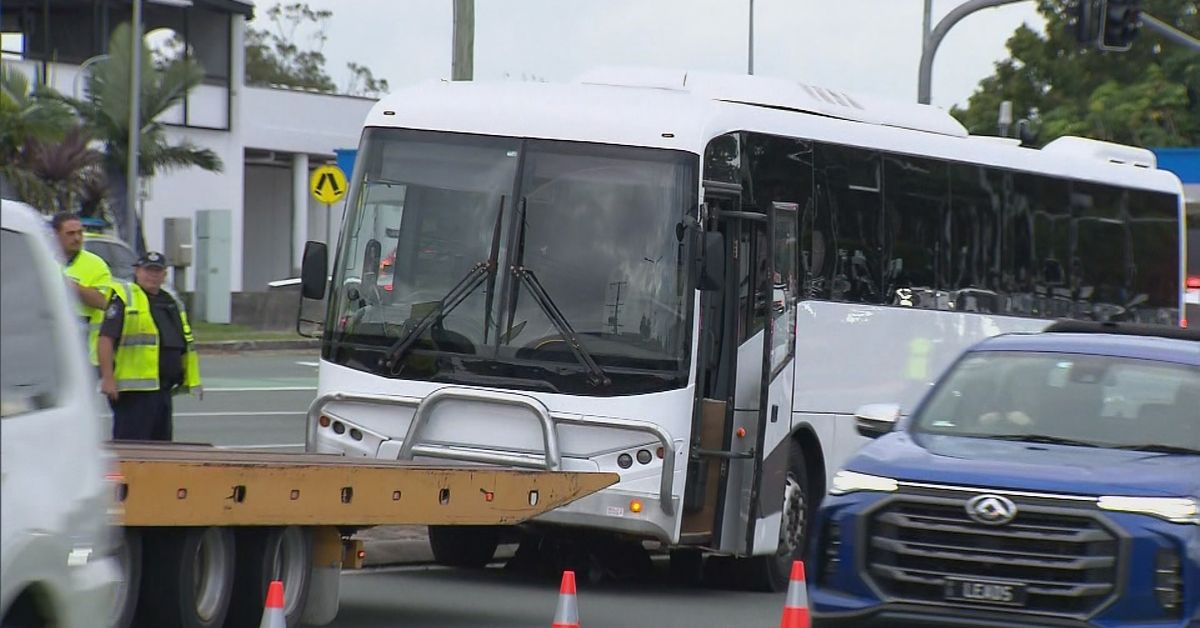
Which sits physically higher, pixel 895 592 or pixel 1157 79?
pixel 1157 79

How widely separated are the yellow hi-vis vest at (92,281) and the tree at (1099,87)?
160ft

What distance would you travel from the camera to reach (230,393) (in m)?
27.8

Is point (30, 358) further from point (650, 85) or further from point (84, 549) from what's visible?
point (650, 85)

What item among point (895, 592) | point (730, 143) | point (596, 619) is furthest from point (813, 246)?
point (895, 592)

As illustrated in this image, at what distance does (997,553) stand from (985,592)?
170mm

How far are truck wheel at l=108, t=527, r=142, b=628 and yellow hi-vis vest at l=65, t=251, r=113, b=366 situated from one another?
450 centimetres

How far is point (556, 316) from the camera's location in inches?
504

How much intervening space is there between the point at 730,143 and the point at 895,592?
180 inches

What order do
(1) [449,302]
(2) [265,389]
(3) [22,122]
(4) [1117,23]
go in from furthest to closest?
(3) [22,122], (2) [265,389], (4) [1117,23], (1) [449,302]

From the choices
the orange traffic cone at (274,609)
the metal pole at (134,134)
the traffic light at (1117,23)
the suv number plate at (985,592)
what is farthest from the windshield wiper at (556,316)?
the metal pole at (134,134)

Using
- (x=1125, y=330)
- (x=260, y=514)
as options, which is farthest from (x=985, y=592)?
(x=260, y=514)

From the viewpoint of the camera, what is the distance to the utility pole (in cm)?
1948

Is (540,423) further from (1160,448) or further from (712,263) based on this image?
(1160,448)

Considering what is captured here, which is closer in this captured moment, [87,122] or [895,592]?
[895,592]
